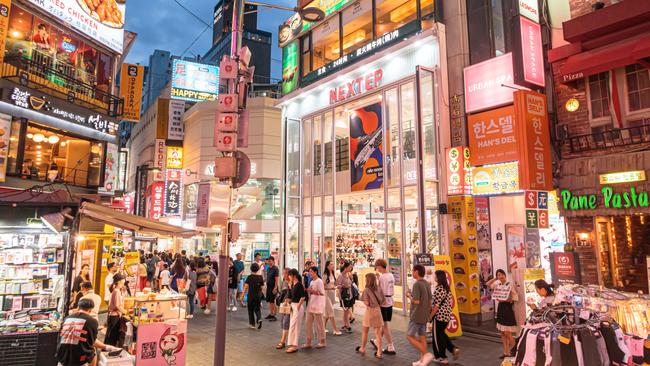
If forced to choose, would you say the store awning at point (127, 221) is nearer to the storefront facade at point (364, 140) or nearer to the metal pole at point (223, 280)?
the metal pole at point (223, 280)

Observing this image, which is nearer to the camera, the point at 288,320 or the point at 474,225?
the point at 288,320

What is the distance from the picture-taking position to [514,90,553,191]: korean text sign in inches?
401

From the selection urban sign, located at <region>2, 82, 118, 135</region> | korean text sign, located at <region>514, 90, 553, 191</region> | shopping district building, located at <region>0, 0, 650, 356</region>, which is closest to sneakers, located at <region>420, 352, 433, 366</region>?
shopping district building, located at <region>0, 0, 650, 356</region>

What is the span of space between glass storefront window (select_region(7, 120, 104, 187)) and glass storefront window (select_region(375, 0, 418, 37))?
14.1 meters

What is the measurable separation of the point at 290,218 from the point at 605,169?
492 inches

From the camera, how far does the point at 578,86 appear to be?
34.6ft

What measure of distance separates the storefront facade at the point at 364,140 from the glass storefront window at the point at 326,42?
0.04 m

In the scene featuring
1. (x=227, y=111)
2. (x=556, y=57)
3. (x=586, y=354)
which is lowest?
(x=586, y=354)

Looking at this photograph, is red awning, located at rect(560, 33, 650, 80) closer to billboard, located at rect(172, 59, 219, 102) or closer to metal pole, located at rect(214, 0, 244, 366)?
metal pole, located at rect(214, 0, 244, 366)

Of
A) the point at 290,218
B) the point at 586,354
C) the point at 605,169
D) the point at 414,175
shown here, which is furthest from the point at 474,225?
the point at 290,218

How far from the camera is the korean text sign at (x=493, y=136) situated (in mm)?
11328

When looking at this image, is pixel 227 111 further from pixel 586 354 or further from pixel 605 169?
pixel 605 169

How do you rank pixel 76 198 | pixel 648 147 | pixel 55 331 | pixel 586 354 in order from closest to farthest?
pixel 586 354 < pixel 55 331 < pixel 76 198 < pixel 648 147

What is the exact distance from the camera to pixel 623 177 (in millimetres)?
9297
